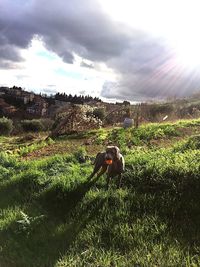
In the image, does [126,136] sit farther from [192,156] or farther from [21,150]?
[192,156]

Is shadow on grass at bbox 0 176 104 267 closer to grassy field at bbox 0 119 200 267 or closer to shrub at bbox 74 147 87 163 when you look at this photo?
grassy field at bbox 0 119 200 267

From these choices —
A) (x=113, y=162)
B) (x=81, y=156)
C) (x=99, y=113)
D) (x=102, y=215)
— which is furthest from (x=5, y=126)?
(x=102, y=215)

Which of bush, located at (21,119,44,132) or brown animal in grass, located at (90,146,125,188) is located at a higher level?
brown animal in grass, located at (90,146,125,188)

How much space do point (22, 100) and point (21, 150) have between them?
38.9m

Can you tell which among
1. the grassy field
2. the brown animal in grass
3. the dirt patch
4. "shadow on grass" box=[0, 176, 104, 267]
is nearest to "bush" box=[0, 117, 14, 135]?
the dirt patch

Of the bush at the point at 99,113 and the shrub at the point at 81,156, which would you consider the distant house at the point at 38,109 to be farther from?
the shrub at the point at 81,156

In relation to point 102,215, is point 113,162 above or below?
above

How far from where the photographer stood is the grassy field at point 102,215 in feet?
17.2

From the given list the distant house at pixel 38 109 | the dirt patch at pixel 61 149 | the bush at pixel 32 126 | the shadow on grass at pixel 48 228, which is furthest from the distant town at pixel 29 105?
the shadow on grass at pixel 48 228

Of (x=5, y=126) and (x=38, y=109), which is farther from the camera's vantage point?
(x=38, y=109)

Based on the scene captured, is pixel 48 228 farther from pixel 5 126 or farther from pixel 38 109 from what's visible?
pixel 38 109

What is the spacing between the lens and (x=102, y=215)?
6.35 m

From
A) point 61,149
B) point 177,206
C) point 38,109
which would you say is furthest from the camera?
point 38,109

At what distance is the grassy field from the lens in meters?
5.24
